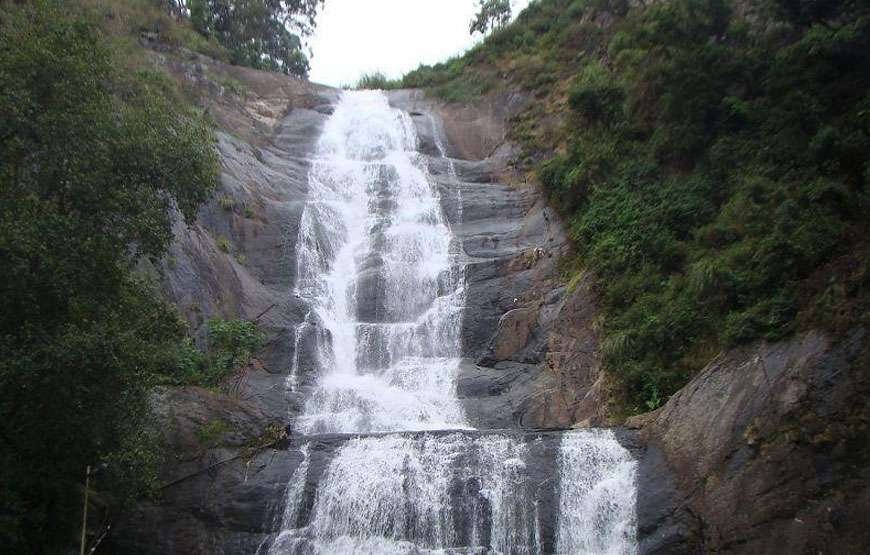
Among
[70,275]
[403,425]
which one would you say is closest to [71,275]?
[70,275]

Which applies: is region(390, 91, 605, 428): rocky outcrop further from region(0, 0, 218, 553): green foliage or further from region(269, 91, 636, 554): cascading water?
region(0, 0, 218, 553): green foliage

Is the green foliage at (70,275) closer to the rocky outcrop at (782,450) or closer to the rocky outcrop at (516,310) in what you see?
the rocky outcrop at (516,310)

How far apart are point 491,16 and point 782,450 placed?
137 feet

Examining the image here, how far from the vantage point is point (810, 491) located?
1142 cm

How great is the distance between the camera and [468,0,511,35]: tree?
48031mm

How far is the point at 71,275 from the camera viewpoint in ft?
39.0

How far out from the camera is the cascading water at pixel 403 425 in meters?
13.8

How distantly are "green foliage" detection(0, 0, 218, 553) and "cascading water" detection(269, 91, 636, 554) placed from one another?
4.02 meters

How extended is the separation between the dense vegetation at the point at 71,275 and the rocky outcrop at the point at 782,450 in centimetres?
988

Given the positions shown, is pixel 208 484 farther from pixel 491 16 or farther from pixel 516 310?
pixel 491 16

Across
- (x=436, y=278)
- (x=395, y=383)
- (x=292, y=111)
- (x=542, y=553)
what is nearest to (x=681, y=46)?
(x=436, y=278)

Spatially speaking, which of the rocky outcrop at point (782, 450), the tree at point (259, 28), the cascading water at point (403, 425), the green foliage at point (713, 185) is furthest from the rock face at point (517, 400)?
the tree at point (259, 28)

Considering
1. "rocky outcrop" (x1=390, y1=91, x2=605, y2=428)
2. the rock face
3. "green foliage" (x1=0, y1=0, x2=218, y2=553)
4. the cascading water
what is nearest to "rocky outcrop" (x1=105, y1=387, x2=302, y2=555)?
the rock face

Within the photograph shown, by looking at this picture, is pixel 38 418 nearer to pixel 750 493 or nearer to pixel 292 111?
pixel 750 493
